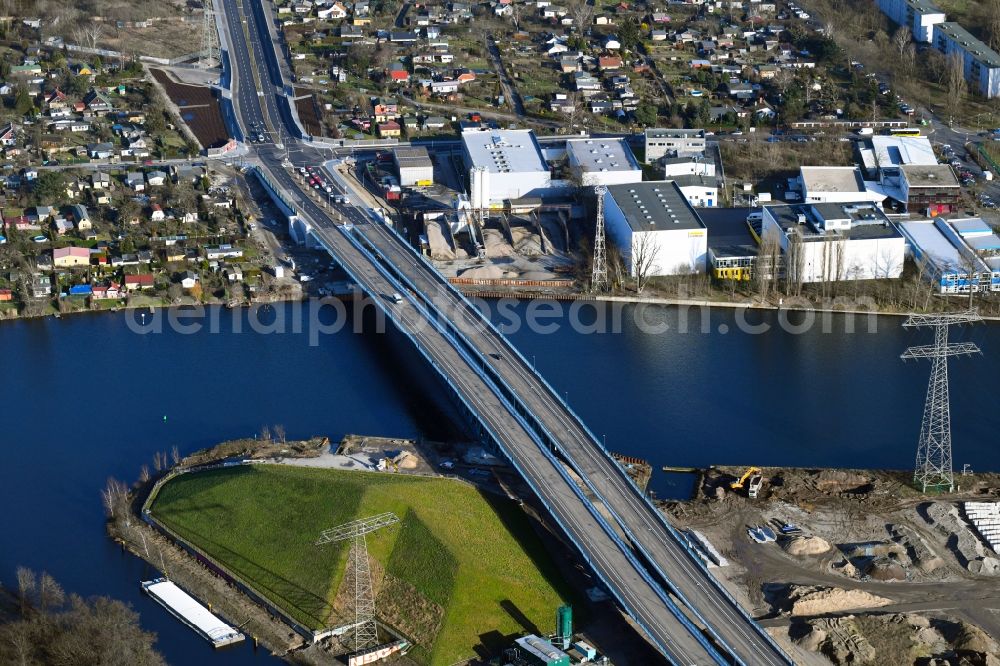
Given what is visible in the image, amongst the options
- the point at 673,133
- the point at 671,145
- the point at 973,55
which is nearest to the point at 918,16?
the point at 973,55

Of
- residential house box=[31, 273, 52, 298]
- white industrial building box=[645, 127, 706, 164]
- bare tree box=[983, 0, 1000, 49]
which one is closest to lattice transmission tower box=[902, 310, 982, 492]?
white industrial building box=[645, 127, 706, 164]

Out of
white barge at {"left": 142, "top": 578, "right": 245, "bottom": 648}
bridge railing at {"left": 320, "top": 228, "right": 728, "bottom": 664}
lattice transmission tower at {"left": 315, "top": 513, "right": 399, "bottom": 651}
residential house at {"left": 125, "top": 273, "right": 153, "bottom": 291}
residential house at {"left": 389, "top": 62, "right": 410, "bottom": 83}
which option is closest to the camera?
bridge railing at {"left": 320, "top": 228, "right": 728, "bottom": 664}

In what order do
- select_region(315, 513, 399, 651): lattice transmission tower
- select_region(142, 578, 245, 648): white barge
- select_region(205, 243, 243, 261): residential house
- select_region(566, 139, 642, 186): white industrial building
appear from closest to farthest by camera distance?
select_region(315, 513, 399, 651): lattice transmission tower → select_region(142, 578, 245, 648): white barge → select_region(205, 243, 243, 261): residential house → select_region(566, 139, 642, 186): white industrial building

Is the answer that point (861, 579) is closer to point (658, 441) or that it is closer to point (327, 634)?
point (658, 441)

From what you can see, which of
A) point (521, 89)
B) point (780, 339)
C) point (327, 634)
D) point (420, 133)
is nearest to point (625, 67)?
point (521, 89)

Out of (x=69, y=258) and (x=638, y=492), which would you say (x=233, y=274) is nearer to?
(x=69, y=258)

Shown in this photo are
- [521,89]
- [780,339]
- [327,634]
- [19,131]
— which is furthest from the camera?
[521,89]

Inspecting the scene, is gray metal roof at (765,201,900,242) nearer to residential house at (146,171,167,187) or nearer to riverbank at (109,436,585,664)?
riverbank at (109,436,585,664)
